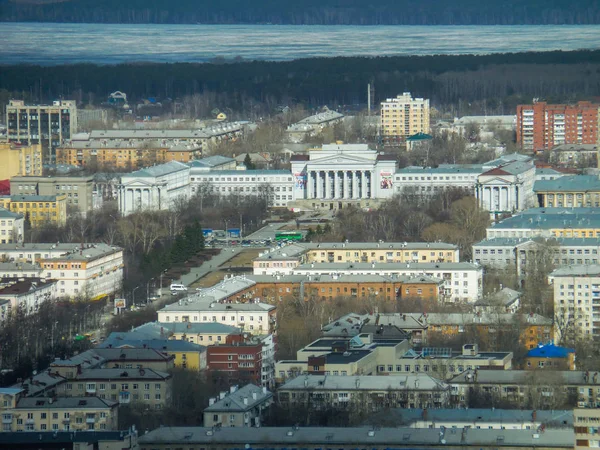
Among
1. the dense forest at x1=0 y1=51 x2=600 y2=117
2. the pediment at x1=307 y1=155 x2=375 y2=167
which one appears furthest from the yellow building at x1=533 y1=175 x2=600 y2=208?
the dense forest at x1=0 y1=51 x2=600 y2=117

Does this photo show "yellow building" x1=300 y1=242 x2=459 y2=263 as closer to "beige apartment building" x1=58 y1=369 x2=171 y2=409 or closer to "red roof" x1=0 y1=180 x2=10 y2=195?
"red roof" x1=0 y1=180 x2=10 y2=195

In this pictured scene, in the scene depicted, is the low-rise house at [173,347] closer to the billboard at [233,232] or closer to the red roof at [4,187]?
the billboard at [233,232]

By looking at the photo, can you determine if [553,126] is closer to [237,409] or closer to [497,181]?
[497,181]

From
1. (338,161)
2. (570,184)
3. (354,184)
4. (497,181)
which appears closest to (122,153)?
(338,161)

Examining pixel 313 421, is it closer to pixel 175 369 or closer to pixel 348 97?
pixel 175 369

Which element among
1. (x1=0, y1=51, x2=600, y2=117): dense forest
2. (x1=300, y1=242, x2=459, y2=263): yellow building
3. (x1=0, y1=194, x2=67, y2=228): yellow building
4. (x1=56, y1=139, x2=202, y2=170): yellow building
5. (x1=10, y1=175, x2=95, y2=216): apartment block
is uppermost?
(x1=0, y1=51, x2=600, y2=117): dense forest

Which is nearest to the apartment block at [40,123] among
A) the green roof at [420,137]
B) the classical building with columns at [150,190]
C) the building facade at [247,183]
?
the green roof at [420,137]
